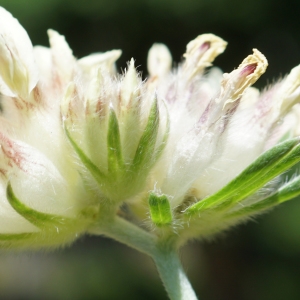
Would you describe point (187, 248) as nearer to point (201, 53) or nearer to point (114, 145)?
point (201, 53)

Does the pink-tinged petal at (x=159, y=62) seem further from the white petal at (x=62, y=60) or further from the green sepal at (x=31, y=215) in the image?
the green sepal at (x=31, y=215)

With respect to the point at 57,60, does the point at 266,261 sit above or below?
below

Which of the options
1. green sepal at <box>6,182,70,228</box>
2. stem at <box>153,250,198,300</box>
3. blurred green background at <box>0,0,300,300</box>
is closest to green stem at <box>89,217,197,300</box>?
stem at <box>153,250,198,300</box>

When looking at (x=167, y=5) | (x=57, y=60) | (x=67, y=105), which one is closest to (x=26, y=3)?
(x=167, y=5)

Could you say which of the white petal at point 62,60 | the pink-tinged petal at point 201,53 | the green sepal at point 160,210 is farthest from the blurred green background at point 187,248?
the green sepal at point 160,210

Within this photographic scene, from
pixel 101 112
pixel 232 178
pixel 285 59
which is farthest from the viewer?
pixel 285 59

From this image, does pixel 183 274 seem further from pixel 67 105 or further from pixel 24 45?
pixel 24 45

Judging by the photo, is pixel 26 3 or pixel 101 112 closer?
pixel 101 112
